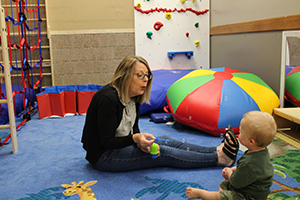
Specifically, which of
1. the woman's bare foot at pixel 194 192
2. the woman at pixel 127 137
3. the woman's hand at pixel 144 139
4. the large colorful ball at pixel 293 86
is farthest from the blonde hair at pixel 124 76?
the large colorful ball at pixel 293 86

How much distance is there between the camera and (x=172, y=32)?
4.56 m

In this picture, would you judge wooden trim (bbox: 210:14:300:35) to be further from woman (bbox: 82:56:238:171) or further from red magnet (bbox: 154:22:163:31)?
woman (bbox: 82:56:238:171)

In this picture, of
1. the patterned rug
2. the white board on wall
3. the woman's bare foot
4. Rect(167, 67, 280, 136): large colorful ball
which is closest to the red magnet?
the white board on wall

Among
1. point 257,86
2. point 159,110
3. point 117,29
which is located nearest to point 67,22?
point 117,29

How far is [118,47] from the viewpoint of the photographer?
452 centimetres

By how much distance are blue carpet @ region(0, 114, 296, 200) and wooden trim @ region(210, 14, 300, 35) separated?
1397 millimetres

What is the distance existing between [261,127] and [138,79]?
82 centimetres

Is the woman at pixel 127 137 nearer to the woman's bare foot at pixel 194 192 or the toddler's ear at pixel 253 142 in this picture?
the woman's bare foot at pixel 194 192

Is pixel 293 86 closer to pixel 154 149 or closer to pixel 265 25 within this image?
pixel 265 25

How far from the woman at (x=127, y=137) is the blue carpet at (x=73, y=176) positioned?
7cm

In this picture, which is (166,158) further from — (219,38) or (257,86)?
(219,38)

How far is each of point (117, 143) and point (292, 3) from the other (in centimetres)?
232

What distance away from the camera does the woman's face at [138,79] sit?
170 centimetres

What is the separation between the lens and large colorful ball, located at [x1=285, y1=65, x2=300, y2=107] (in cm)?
275
